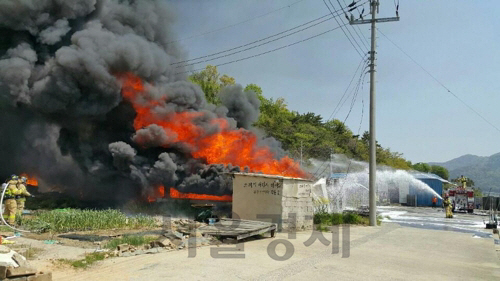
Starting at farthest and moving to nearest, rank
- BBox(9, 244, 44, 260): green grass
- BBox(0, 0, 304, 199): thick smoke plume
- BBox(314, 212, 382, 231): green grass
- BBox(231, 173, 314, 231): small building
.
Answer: BBox(0, 0, 304, 199): thick smoke plume, BBox(314, 212, 382, 231): green grass, BBox(231, 173, 314, 231): small building, BBox(9, 244, 44, 260): green grass

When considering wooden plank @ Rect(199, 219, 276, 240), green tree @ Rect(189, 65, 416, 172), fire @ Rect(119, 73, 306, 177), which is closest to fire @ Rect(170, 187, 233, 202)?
fire @ Rect(119, 73, 306, 177)

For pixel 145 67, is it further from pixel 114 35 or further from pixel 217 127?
pixel 217 127

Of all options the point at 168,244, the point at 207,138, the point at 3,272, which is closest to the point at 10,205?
the point at 168,244

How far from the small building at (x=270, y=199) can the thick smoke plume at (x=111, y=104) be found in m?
4.48

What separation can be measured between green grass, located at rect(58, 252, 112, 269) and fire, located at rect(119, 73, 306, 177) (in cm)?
1366

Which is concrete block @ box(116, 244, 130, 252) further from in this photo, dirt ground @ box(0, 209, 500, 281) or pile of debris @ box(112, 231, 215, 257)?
dirt ground @ box(0, 209, 500, 281)

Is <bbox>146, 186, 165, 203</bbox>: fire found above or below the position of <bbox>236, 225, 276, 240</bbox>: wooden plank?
above

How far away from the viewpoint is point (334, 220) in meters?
20.3

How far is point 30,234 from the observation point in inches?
527

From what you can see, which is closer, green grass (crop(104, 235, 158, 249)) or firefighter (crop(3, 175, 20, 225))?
green grass (crop(104, 235, 158, 249))

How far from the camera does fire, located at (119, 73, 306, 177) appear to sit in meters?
23.6

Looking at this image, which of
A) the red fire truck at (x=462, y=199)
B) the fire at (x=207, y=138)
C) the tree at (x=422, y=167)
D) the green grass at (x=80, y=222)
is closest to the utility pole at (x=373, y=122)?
the fire at (x=207, y=138)

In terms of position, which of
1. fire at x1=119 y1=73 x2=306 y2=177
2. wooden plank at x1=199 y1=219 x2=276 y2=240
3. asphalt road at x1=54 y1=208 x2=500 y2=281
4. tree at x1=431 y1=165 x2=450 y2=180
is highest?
tree at x1=431 y1=165 x2=450 y2=180

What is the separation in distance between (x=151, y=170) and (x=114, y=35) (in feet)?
29.3
